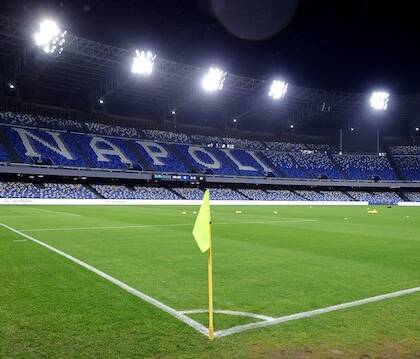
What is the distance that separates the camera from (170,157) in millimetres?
66312

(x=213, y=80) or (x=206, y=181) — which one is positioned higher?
(x=213, y=80)

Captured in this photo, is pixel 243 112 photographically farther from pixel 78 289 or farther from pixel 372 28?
pixel 78 289

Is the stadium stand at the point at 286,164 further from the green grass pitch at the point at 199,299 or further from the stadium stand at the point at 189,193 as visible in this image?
the green grass pitch at the point at 199,299

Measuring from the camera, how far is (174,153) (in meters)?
68.0

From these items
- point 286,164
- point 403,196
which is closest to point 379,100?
point 286,164

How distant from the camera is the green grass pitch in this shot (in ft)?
15.0

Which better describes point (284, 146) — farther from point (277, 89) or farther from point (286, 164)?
point (277, 89)

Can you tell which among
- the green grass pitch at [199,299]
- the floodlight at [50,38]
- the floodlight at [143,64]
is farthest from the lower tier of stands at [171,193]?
the green grass pitch at [199,299]

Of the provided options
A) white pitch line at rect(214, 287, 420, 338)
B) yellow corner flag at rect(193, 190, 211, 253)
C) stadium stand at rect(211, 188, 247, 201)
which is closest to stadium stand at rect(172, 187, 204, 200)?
stadium stand at rect(211, 188, 247, 201)

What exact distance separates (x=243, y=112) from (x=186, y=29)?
23.9m

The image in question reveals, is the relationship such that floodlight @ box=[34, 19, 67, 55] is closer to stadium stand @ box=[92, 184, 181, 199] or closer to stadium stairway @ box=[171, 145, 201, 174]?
stadium stand @ box=[92, 184, 181, 199]

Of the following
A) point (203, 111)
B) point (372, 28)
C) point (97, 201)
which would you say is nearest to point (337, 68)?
point (372, 28)

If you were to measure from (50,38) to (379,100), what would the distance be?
53.2 meters

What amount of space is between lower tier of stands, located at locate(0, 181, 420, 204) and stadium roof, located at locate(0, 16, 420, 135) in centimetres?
1281
